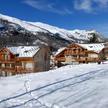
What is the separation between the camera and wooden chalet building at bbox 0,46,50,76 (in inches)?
2800

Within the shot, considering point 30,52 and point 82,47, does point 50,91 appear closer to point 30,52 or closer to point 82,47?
point 30,52

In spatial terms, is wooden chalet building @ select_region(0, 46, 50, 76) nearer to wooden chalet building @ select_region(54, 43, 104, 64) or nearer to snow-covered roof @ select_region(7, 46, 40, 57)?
snow-covered roof @ select_region(7, 46, 40, 57)

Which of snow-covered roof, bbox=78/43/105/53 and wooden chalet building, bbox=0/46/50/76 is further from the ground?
snow-covered roof, bbox=78/43/105/53

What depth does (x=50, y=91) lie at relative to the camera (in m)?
16.8

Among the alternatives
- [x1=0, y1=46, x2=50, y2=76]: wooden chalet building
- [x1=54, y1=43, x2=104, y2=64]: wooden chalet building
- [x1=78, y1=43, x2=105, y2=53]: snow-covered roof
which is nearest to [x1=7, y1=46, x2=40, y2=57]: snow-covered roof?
[x1=0, y1=46, x2=50, y2=76]: wooden chalet building

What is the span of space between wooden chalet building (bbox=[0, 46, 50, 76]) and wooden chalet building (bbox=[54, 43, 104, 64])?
8.42 meters

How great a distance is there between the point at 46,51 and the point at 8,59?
9.27m

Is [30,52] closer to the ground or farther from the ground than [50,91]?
farther from the ground

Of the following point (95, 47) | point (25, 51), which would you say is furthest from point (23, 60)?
point (95, 47)

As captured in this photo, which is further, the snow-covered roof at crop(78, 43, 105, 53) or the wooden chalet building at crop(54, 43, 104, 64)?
the snow-covered roof at crop(78, 43, 105, 53)

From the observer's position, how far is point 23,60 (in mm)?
72750

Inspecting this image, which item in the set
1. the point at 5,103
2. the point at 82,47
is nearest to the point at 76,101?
the point at 5,103

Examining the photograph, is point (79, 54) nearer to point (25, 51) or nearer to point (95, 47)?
point (95, 47)

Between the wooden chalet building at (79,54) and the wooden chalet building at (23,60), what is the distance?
8.42m
